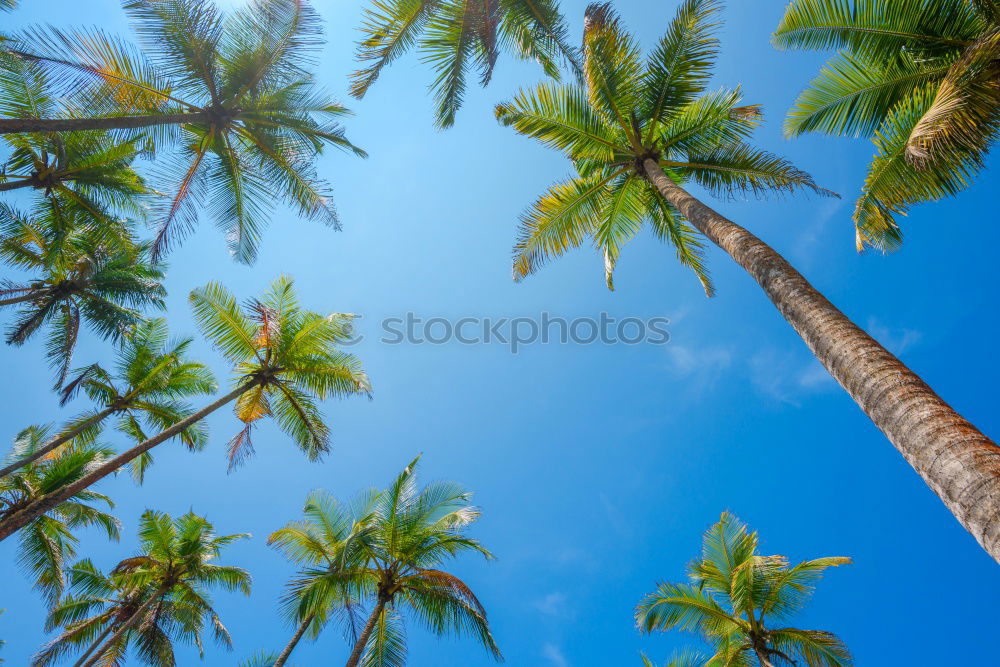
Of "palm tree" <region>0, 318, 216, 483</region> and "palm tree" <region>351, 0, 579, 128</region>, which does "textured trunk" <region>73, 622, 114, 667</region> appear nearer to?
"palm tree" <region>0, 318, 216, 483</region>

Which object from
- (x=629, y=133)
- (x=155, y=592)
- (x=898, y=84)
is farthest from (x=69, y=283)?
(x=898, y=84)

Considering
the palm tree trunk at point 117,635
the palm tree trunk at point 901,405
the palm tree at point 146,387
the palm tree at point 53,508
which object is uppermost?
the palm tree at point 146,387

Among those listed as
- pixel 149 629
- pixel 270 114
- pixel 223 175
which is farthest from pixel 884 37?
pixel 149 629

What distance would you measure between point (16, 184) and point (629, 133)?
13846 mm

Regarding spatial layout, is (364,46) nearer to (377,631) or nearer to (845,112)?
(845,112)

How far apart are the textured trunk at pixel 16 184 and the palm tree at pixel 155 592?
30.9 ft

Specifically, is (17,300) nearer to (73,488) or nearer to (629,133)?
(73,488)

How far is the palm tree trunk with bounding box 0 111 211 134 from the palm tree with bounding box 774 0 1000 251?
10.8 m

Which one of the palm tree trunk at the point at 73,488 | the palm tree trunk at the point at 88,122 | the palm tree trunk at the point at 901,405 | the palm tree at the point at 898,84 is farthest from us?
the palm tree trunk at the point at 73,488

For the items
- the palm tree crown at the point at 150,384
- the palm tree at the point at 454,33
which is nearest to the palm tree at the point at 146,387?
the palm tree crown at the point at 150,384

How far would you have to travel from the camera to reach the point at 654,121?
9141 millimetres

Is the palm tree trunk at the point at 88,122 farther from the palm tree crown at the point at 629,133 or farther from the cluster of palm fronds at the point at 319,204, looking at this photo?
the palm tree crown at the point at 629,133

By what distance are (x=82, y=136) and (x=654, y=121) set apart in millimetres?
14191

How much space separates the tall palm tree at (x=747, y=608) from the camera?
1162cm
